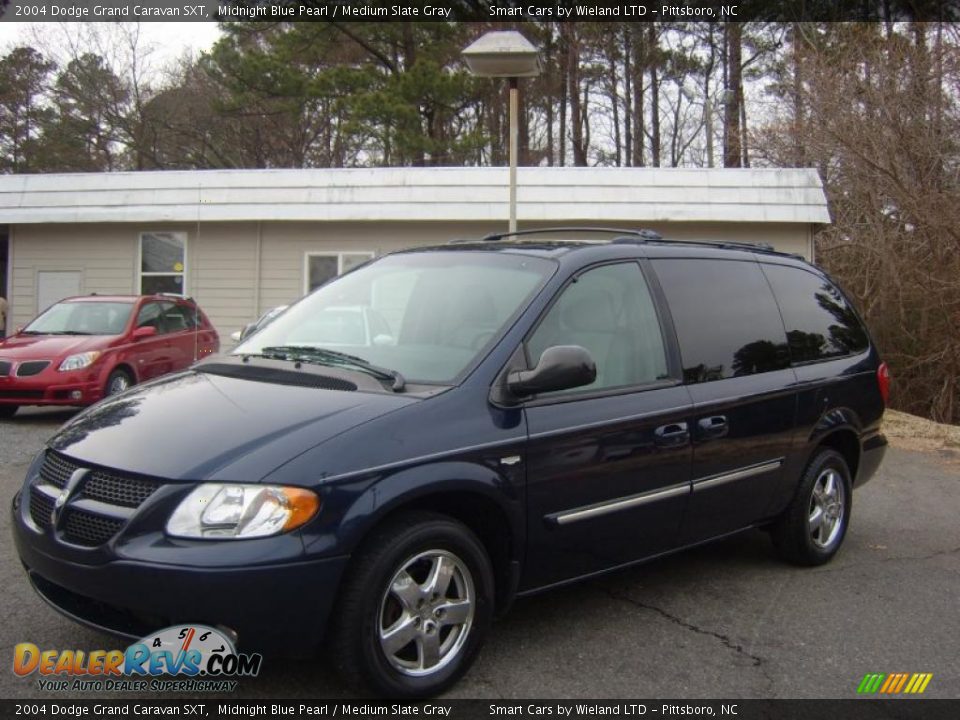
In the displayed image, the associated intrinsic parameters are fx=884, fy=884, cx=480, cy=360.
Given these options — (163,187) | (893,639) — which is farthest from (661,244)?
(163,187)

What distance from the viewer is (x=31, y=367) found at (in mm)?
9867

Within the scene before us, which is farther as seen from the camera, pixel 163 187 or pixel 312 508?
pixel 163 187

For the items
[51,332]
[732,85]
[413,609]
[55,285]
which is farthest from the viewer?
[732,85]

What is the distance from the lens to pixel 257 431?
10.4 feet

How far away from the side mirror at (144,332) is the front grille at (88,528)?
8.24m

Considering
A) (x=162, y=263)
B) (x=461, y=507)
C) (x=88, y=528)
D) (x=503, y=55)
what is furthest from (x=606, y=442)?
(x=162, y=263)

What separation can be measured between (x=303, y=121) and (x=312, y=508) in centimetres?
2798

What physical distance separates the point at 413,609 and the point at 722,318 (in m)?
2.40

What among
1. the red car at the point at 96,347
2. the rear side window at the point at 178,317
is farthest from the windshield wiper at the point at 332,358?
the rear side window at the point at 178,317

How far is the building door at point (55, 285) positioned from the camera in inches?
640

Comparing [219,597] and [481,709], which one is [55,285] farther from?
[481,709]

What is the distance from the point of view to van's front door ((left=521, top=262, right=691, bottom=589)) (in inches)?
144

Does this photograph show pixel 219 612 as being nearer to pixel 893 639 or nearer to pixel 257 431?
pixel 257 431

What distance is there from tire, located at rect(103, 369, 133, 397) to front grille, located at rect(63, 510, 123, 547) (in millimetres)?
7495
